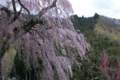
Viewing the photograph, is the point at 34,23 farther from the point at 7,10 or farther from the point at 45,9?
the point at 7,10

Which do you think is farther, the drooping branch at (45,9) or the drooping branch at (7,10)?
the drooping branch at (7,10)

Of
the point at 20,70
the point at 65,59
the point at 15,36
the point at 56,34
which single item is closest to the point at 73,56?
the point at 65,59

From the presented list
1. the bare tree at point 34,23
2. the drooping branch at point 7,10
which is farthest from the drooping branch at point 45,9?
the drooping branch at point 7,10

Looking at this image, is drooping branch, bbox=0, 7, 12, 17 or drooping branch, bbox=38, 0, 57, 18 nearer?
drooping branch, bbox=38, 0, 57, 18

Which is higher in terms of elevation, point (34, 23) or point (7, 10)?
point (7, 10)

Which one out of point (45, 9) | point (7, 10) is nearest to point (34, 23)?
point (45, 9)

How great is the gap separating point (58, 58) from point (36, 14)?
1046mm

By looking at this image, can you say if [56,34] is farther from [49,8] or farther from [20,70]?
[20,70]

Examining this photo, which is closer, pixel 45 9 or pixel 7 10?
pixel 45 9

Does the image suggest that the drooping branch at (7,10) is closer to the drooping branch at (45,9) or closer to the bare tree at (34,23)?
the bare tree at (34,23)

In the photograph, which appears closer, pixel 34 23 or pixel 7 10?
pixel 34 23

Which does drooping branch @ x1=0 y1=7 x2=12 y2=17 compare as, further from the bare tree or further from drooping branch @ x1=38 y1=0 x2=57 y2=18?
drooping branch @ x1=38 y1=0 x2=57 y2=18

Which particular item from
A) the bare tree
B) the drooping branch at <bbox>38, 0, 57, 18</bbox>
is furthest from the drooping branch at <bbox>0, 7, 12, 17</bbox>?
the drooping branch at <bbox>38, 0, 57, 18</bbox>

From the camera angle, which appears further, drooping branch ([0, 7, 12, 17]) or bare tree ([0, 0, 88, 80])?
drooping branch ([0, 7, 12, 17])
